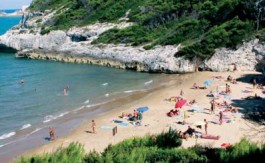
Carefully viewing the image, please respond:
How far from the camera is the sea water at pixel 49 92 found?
104 feet

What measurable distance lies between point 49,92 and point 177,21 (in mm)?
28160

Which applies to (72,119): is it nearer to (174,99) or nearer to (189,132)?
(174,99)

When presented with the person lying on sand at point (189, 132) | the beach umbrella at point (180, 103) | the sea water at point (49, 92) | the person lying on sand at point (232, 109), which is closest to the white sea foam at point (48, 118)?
the sea water at point (49, 92)

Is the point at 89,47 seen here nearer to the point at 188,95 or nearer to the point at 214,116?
the point at 188,95

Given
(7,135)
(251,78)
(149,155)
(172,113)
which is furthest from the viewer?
(251,78)

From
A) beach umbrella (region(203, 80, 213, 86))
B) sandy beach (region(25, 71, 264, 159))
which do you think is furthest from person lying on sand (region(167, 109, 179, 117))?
beach umbrella (region(203, 80, 213, 86))

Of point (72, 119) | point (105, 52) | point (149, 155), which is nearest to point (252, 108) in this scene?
point (72, 119)

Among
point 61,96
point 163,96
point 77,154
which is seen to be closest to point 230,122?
point 163,96

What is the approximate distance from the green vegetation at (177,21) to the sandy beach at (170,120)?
22.5ft

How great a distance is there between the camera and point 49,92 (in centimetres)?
4484

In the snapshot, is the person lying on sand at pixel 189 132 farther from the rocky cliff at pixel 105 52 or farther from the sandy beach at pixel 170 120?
the rocky cliff at pixel 105 52

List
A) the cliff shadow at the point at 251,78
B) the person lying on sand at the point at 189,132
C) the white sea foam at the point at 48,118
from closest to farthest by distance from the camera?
the person lying on sand at the point at 189,132 → the white sea foam at the point at 48,118 → the cliff shadow at the point at 251,78

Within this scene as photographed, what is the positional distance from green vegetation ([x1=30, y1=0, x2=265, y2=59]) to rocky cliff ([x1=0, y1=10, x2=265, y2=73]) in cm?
135

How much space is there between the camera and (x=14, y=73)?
2298 inches
